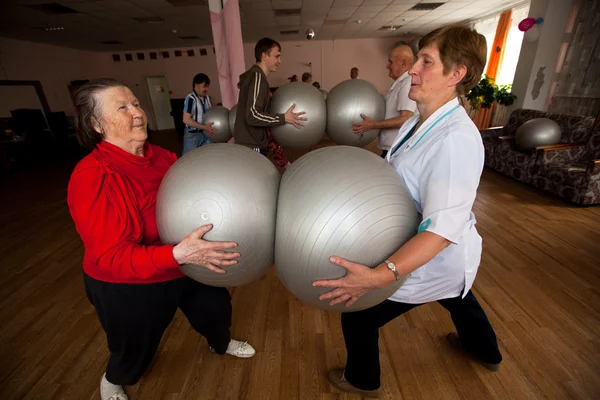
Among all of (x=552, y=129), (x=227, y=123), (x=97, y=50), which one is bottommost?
(x=552, y=129)

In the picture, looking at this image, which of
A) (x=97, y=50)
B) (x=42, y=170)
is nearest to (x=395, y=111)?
(x=42, y=170)

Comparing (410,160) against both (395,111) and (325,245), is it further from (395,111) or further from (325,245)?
(395,111)

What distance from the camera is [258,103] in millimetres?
2041

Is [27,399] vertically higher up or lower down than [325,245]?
lower down

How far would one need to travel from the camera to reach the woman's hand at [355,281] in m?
0.82

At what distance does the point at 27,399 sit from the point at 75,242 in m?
1.90

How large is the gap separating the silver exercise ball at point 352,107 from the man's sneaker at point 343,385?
1.57m

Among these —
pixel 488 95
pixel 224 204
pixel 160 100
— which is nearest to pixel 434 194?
pixel 224 204

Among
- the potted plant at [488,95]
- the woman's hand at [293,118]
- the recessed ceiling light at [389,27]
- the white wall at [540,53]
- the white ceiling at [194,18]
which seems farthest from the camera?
the recessed ceiling light at [389,27]

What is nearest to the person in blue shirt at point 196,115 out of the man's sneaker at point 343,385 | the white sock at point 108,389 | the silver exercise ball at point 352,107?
the silver exercise ball at point 352,107

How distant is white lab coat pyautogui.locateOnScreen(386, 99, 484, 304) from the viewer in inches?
32.8

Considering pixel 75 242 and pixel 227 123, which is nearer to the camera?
pixel 75 242

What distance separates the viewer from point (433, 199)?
853 mm

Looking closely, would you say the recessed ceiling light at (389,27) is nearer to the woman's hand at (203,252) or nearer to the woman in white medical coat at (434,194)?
the woman in white medical coat at (434,194)
